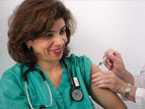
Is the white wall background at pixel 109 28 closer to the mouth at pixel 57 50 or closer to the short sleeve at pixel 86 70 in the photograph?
the short sleeve at pixel 86 70

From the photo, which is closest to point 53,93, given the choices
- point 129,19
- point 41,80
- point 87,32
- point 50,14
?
point 41,80

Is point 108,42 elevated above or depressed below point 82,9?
below

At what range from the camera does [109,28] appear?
2.07 m

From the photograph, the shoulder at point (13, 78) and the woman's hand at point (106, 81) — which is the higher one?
the shoulder at point (13, 78)

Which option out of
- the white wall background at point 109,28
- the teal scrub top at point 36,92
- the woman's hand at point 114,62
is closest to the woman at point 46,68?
the teal scrub top at point 36,92

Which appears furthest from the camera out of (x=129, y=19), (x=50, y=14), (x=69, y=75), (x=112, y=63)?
(x=129, y=19)

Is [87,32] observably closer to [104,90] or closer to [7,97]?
[104,90]

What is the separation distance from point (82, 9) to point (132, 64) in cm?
51

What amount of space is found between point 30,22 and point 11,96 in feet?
1.24

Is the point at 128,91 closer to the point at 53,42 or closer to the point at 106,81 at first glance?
the point at 106,81

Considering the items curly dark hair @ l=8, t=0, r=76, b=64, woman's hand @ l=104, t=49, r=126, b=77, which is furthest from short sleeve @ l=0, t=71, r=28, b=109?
woman's hand @ l=104, t=49, r=126, b=77

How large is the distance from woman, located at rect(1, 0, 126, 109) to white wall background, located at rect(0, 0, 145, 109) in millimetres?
424

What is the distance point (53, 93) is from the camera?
1.56m

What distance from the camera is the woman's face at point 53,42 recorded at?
4.92 ft
